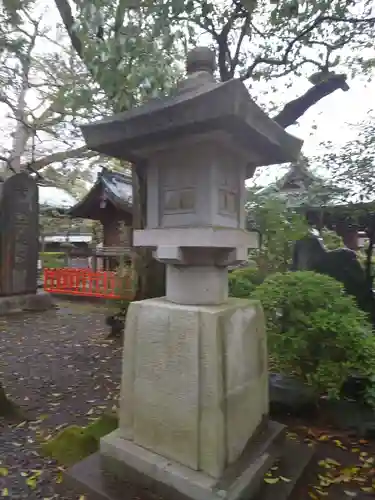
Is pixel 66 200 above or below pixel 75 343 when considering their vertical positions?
above

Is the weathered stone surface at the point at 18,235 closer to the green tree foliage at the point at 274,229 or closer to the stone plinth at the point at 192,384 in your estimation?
the green tree foliage at the point at 274,229

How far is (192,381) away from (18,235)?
8.49 m

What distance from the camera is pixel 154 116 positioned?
7.29ft

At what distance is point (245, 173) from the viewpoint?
2801mm

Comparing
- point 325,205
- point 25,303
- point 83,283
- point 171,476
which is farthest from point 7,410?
point 83,283

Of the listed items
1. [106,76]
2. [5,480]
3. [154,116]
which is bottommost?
[5,480]

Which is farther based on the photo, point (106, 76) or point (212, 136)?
point (106, 76)

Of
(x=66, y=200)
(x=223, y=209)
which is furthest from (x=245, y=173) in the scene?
(x=66, y=200)

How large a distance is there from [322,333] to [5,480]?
2804mm

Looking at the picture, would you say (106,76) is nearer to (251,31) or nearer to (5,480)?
(5,480)

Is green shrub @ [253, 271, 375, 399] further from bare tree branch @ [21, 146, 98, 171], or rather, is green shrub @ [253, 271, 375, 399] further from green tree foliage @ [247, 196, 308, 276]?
bare tree branch @ [21, 146, 98, 171]

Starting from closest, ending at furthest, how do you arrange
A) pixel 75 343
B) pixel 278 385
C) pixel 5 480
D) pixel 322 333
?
1. pixel 5 480
2. pixel 322 333
3. pixel 278 385
4. pixel 75 343

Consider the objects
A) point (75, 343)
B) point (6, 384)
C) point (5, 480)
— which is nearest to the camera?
point (5, 480)

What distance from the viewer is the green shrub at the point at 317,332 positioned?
10.8ft
